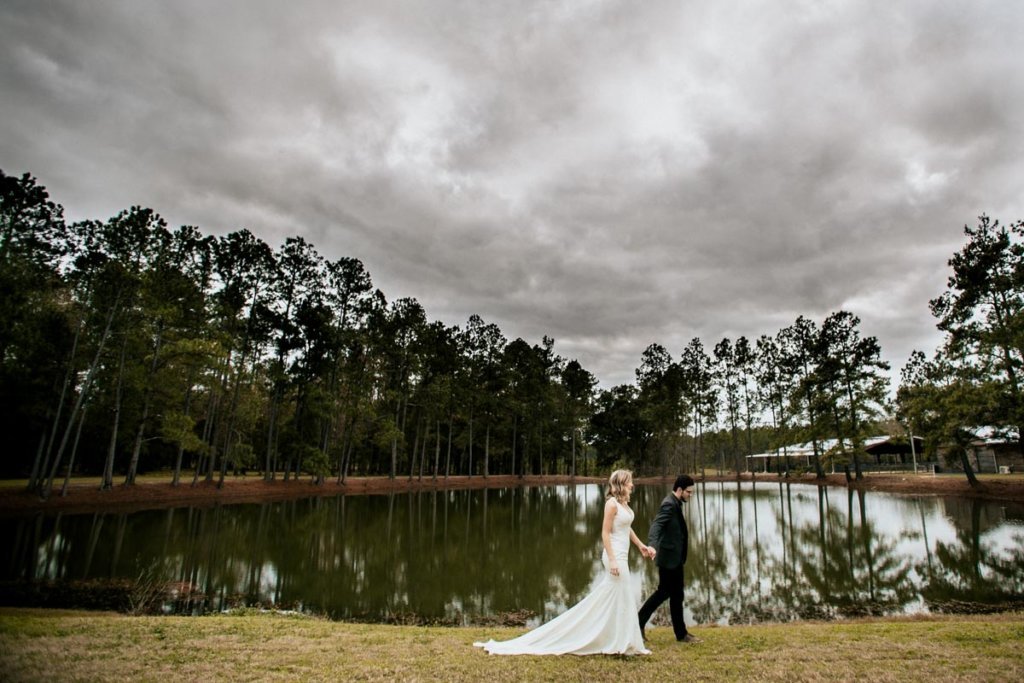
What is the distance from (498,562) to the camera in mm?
15641

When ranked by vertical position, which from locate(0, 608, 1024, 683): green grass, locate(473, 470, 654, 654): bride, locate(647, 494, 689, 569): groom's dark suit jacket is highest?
locate(647, 494, 689, 569): groom's dark suit jacket

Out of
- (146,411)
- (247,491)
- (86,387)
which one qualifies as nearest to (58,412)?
(86,387)

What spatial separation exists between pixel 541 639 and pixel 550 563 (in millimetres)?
9710

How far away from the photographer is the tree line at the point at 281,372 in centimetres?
2747

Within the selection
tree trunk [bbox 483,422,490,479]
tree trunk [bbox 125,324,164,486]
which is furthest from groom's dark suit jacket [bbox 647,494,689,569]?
tree trunk [bbox 483,422,490,479]

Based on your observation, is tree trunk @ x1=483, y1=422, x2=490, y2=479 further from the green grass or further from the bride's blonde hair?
the bride's blonde hair

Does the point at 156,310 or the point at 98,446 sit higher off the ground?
the point at 156,310

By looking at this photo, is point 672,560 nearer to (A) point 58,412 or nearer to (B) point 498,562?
(B) point 498,562

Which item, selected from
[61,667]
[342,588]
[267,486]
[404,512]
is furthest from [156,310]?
[61,667]

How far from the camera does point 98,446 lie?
42.9 m

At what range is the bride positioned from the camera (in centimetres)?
605

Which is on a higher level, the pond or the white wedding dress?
the white wedding dress

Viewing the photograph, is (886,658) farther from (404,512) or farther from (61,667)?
(404,512)

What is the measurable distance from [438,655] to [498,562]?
10.0 meters
